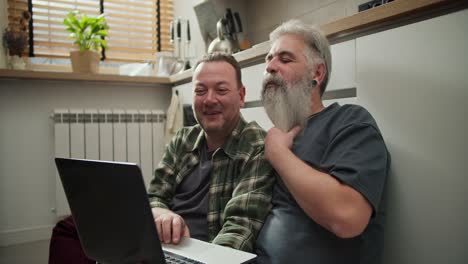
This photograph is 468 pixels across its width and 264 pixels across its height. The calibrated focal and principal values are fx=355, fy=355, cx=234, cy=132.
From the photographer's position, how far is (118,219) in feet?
2.32

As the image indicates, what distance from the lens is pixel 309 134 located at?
3.33 ft

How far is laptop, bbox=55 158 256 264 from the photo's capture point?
0.66 metres

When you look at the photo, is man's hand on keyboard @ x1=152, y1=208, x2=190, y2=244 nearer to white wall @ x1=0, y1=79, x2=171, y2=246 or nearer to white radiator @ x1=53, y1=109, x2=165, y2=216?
white radiator @ x1=53, y1=109, x2=165, y2=216

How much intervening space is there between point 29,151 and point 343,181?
220 cm

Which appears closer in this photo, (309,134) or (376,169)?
(376,169)

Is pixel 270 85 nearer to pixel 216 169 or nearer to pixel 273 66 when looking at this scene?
pixel 273 66

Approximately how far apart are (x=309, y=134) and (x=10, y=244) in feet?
7.08

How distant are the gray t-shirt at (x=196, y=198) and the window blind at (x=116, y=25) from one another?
1982 millimetres

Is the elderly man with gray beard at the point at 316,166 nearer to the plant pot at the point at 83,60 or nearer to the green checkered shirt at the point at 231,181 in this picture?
the green checkered shirt at the point at 231,181

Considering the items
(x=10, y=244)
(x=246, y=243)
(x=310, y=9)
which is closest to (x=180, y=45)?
(x=310, y=9)

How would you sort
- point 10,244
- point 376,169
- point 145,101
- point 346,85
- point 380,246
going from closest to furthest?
1. point 376,169
2. point 380,246
3. point 346,85
4. point 10,244
5. point 145,101

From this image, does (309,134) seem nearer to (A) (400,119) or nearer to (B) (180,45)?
(A) (400,119)

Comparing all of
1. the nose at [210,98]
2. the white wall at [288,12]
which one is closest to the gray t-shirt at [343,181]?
the nose at [210,98]

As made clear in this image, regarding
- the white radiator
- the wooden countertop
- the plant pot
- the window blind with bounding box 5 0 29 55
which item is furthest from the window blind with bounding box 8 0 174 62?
the wooden countertop
